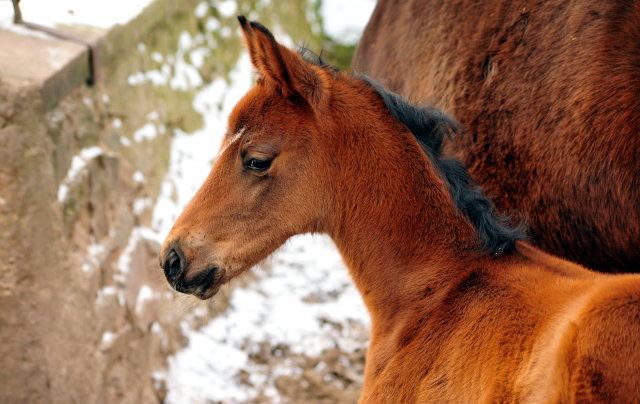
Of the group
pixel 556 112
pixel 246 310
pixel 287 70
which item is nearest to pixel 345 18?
pixel 246 310

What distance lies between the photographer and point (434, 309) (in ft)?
6.67

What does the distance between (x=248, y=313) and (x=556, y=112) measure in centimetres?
294

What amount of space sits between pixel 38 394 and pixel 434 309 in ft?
6.30

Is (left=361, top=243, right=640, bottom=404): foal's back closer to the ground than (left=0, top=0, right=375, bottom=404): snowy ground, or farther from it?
farther from it

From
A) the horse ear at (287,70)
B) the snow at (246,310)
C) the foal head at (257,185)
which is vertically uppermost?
the horse ear at (287,70)

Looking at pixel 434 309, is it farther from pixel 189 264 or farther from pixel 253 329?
pixel 253 329

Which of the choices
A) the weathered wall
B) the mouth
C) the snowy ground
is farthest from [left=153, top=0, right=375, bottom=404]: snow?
the mouth

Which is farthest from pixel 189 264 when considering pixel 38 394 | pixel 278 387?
pixel 278 387

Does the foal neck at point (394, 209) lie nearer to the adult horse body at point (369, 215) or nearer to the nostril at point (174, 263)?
the adult horse body at point (369, 215)

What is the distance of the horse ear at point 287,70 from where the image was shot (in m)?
2.04

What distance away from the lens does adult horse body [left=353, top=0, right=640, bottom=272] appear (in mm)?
2285

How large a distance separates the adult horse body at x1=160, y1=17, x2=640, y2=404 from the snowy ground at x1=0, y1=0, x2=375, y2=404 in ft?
3.34

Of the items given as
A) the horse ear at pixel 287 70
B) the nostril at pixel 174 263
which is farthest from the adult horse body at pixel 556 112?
the nostril at pixel 174 263

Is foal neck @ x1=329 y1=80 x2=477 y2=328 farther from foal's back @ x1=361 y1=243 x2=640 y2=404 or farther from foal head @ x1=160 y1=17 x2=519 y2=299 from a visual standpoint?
foal's back @ x1=361 y1=243 x2=640 y2=404
